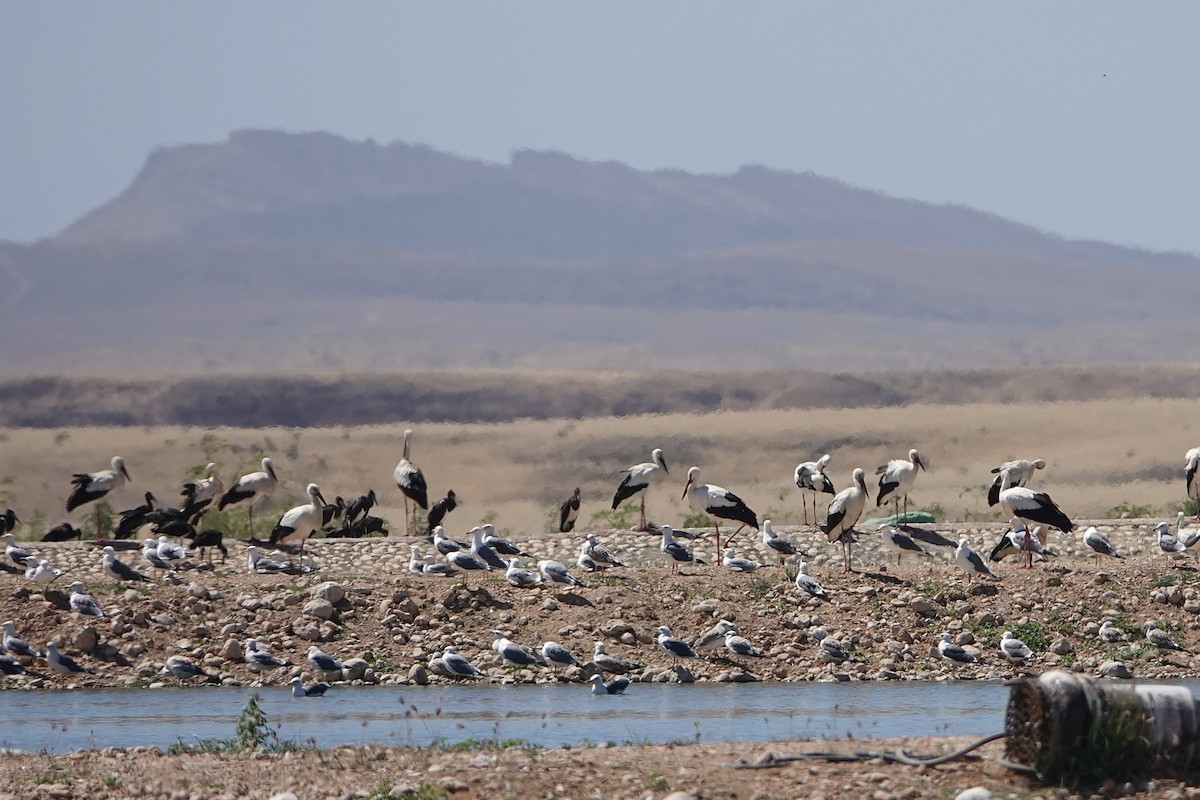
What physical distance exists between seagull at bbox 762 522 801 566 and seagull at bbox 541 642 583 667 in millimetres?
6295

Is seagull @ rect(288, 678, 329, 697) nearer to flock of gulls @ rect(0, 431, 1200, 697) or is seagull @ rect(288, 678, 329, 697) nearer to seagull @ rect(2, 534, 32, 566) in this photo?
flock of gulls @ rect(0, 431, 1200, 697)

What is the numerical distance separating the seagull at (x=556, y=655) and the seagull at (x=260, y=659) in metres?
2.78

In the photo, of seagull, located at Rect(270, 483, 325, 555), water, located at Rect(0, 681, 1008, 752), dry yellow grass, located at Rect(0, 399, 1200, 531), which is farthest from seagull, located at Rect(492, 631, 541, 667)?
dry yellow grass, located at Rect(0, 399, 1200, 531)

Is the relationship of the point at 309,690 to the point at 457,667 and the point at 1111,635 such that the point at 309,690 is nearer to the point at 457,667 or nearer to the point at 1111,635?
the point at 457,667

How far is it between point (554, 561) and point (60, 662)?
20.7 ft

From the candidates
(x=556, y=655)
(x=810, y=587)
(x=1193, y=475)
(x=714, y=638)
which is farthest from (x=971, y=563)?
(x=1193, y=475)

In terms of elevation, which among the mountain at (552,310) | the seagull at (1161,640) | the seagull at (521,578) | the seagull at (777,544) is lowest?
the seagull at (1161,640)

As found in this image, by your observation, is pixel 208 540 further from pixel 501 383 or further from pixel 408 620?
pixel 501 383

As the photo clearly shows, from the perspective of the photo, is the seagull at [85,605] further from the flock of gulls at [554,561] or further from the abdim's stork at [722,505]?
the abdim's stork at [722,505]

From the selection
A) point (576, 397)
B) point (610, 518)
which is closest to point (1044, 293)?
point (576, 397)

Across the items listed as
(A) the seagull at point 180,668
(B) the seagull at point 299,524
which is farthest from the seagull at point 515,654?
(B) the seagull at point 299,524

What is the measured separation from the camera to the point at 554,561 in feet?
81.0

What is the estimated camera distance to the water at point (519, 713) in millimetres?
16953

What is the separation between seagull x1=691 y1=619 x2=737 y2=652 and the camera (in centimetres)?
2130
